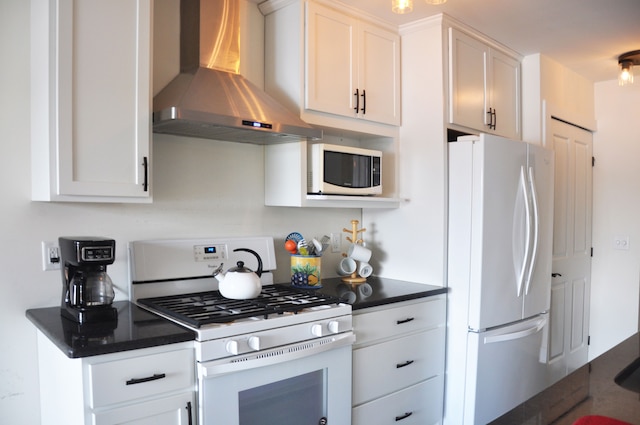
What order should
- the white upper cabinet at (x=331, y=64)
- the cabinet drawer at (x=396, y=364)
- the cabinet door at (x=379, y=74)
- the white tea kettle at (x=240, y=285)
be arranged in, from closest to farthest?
the white tea kettle at (x=240, y=285) < the cabinet drawer at (x=396, y=364) < the white upper cabinet at (x=331, y=64) < the cabinet door at (x=379, y=74)

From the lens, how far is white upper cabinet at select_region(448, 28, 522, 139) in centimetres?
277

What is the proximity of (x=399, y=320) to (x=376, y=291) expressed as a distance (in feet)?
0.64

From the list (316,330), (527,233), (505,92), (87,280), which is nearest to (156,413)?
(87,280)

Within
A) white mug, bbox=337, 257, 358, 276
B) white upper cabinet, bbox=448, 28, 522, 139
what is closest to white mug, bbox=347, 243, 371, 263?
white mug, bbox=337, 257, 358, 276

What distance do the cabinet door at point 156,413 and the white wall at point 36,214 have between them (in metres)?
0.64

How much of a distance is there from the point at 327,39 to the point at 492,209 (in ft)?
4.14

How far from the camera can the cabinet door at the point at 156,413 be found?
149cm

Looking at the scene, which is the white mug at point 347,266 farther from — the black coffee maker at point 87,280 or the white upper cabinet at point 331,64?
the black coffee maker at point 87,280

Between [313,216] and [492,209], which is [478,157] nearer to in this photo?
[492,209]

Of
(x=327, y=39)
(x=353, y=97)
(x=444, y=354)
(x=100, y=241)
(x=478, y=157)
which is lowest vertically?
(x=444, y=354)

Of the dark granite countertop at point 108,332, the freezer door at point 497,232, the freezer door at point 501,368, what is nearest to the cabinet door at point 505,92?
the freezer door at point 497,232

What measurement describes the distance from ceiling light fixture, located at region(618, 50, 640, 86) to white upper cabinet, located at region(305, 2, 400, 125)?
168 centimetres

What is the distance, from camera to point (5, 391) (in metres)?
1.84

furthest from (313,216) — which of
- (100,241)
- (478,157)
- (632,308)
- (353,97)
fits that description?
(632,308)
